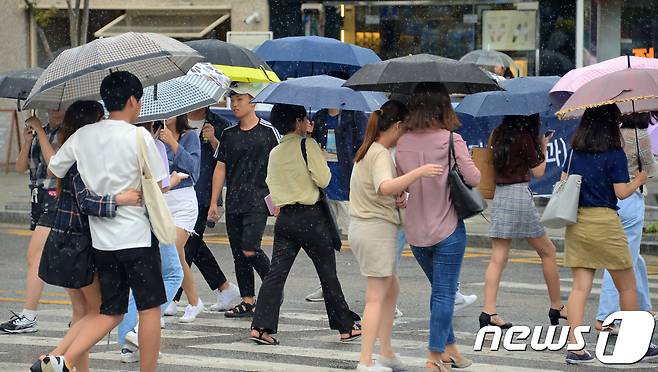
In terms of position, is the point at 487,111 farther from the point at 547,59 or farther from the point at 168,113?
the point at 547,59

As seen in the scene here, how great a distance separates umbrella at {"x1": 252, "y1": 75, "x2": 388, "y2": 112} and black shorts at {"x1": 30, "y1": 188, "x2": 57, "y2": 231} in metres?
1.59

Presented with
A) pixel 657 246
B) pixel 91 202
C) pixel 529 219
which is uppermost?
pixel 91 202

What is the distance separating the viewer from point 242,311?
10.7 metres

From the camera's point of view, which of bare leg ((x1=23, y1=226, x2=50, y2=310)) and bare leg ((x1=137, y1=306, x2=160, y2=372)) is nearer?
bare leg ((x1=137, y1=306, x2=160, y2=372))

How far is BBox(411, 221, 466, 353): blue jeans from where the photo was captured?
8.02 metres

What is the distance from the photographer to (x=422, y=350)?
920cm

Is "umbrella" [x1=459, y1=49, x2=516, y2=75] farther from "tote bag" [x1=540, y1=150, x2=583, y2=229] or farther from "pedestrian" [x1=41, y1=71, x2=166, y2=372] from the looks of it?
"pedestrian" [x1=41, y1=71, x2=166, y2=372]

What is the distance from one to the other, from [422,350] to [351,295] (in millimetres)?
3026

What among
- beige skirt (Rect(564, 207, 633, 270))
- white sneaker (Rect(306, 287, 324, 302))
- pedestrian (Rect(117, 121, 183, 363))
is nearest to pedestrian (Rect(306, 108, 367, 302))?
white sneaker (Rect(306, 287, 324, 302))

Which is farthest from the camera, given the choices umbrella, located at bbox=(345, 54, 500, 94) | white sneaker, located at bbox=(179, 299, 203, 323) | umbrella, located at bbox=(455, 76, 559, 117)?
white sneaker, located at bbox=(179, 299, 203, 323)

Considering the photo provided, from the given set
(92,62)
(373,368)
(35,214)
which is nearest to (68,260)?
(92,62)

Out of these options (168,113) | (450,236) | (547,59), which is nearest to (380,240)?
(450,236)

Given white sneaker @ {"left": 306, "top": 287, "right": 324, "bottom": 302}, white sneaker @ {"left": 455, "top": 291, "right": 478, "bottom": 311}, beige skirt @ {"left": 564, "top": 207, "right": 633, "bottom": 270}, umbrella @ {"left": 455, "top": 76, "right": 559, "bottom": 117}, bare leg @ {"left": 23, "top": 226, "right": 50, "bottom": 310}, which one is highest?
umbrella @ {"left": 455, "top": 76, "right": 559, "bottom": 117}

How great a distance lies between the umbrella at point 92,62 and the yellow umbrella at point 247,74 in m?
1.91
